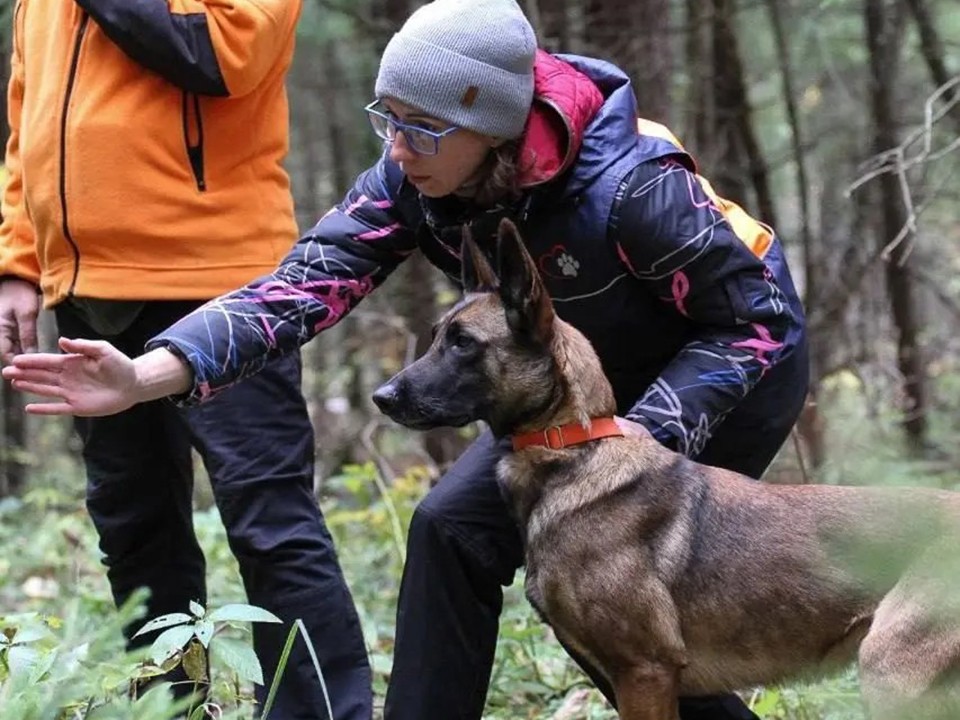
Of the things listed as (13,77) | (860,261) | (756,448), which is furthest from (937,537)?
(860,261)

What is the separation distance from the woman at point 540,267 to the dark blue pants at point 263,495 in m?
0.44

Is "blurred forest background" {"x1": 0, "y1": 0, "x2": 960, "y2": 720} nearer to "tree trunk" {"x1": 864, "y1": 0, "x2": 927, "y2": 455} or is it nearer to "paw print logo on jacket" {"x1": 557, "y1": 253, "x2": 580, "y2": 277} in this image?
"tree trunk" {"x1": 864, "y1": 0, "x2": 927, "y2": 455}

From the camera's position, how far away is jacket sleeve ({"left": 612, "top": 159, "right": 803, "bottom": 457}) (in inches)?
133

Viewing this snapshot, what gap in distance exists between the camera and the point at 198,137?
4.03 m

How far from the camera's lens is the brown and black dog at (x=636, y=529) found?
10.8 ft

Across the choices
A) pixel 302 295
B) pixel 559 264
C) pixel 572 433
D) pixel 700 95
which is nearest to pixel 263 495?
pixel 302 295

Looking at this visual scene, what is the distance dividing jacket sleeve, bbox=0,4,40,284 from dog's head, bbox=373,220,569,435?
163 centimetres

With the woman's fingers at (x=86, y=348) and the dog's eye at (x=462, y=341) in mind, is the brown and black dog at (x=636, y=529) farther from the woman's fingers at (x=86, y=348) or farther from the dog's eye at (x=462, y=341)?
the woman's fingers at (x=86, y=348)

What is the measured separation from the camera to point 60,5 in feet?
13.2

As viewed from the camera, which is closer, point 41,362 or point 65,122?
point 41,362

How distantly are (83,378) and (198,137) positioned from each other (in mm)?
1112

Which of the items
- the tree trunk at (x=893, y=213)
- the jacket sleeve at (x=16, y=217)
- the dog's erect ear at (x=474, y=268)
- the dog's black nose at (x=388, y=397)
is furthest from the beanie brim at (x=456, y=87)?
the tree trunk at (x=893, y=213)

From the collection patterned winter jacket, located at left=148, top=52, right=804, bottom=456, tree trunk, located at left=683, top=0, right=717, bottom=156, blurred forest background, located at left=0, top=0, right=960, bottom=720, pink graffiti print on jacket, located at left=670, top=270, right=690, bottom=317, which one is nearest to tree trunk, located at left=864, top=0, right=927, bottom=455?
blurred forest background, located at left=0, top=0, right=960, bottom=720

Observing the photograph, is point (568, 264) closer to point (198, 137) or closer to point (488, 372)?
point (488, 372)
